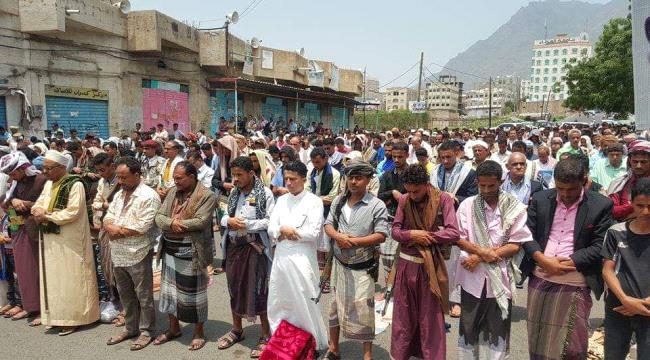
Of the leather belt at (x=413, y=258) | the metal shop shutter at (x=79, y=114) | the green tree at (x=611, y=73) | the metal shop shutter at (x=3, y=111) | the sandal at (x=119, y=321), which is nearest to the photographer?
the leather belt at (x=413, y=258)

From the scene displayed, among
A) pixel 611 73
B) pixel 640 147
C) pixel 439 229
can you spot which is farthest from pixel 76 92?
pixel 611 73

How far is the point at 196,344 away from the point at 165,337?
355mm

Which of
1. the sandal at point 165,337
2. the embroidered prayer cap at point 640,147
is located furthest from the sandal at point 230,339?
the embroidered prayer cap at point 640,147

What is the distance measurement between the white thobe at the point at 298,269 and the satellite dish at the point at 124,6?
15.3 m

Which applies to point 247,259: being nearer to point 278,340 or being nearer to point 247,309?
point 247,309

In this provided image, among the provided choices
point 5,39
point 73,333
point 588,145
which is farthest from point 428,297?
point 5,39

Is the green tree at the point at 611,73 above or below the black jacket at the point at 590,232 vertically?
above

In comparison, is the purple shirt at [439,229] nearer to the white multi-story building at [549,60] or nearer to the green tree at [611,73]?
the green tree at [611,73]

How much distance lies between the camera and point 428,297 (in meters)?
3.38

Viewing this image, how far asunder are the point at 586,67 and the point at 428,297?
82.3ft

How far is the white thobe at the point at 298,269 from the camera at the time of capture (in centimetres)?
373

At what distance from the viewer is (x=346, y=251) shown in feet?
12.1

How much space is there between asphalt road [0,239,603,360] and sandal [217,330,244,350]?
0.14 feet

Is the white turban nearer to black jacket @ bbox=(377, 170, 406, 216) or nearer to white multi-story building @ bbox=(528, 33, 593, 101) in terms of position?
black jacket @ bbox=(377, 170, 406, 216)
